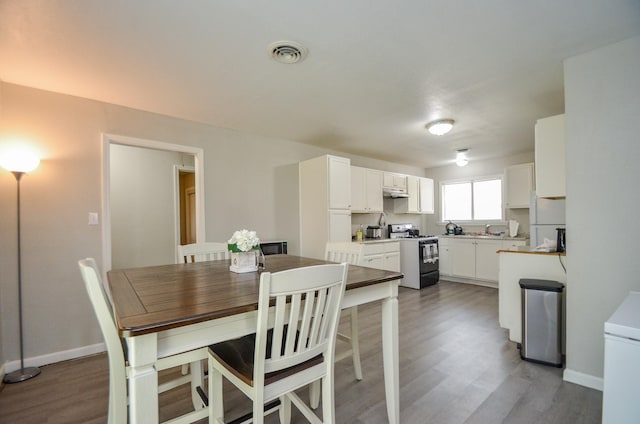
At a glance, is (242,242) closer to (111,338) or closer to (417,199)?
(111,338)

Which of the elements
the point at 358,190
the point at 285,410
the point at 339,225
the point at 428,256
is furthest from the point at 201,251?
the point at 428,256

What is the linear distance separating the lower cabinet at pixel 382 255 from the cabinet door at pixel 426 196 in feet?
4.58

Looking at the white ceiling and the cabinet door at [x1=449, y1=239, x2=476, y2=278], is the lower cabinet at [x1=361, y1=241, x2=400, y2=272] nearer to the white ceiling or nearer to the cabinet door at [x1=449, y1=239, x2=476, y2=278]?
the cabinet door at [x1=449, y1=239, x2=476, y2=278]

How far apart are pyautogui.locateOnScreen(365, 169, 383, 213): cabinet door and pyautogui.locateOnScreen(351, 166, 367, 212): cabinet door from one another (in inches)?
3.2

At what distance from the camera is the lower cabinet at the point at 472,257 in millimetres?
4984

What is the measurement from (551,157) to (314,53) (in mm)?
2198

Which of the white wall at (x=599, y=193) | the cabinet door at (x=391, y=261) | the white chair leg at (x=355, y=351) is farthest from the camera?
the cabinet door at (x=391, y=261)

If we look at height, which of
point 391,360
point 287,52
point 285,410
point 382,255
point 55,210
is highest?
point 287,52

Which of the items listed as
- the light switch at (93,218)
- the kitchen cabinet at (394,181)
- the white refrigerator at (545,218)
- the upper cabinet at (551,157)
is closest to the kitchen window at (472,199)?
the kitchen cabinet at (394,181)

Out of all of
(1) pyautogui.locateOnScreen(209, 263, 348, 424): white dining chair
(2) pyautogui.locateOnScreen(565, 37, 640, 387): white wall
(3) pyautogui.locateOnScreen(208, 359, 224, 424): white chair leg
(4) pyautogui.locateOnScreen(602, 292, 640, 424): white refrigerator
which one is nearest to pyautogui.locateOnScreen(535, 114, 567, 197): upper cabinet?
(2) pyautogui.locateOnScreen(565, 37, 640, 387): white wall

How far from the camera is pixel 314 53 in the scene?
6.70ft

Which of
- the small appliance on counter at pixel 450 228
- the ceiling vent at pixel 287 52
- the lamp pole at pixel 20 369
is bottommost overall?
the lamp pole at pixel 20 369

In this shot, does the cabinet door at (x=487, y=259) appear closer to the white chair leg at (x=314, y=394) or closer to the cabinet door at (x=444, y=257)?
the cabinet door at (x=444, y=257)

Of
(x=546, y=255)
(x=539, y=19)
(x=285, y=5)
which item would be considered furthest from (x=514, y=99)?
(x=285, y=5)
